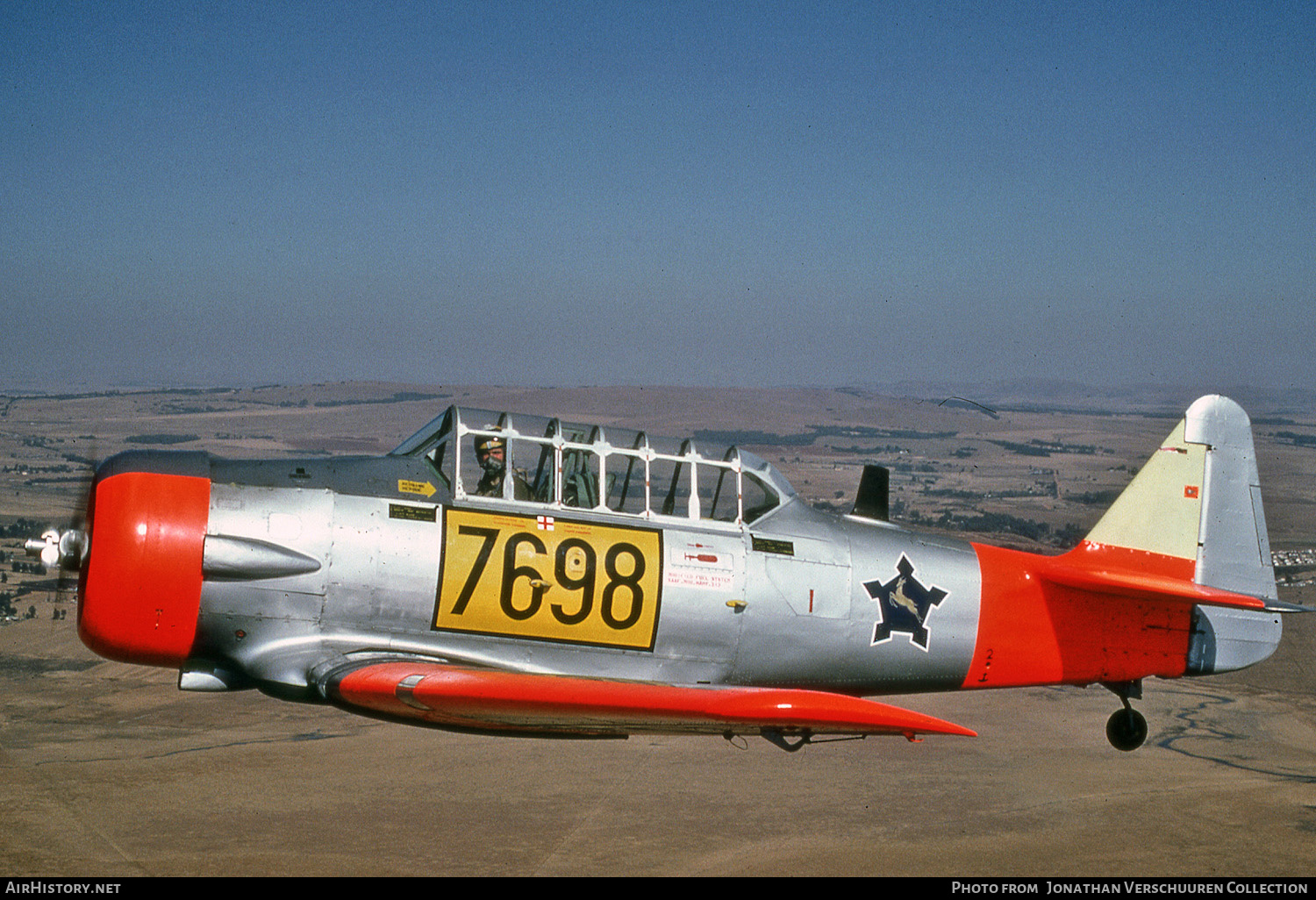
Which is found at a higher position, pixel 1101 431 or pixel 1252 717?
pixel 1101 431

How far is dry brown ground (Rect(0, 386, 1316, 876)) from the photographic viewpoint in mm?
15055

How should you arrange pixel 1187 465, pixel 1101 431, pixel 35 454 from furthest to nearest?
pixel 1101 431 < pixel 35 454 < pixel 1187 465

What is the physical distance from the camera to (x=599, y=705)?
7523mm

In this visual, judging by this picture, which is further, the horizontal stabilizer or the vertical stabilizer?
the vertical stabilizer

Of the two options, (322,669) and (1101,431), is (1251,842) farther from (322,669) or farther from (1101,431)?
(1101,431)

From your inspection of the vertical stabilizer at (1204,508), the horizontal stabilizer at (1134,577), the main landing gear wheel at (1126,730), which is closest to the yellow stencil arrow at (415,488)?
the horizontal stabilizer at (1134,577)

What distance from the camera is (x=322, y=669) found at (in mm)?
8961

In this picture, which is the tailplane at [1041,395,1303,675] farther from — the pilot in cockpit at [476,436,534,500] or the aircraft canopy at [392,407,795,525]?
the pilot in cockpit at [476,436,534,500]

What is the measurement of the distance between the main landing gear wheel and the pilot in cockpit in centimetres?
663

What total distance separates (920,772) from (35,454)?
53480 mm

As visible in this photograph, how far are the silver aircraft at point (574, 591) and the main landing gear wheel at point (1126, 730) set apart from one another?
0.37 feet

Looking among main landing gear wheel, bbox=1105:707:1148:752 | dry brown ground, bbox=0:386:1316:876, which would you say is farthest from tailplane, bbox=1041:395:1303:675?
dry brown ground, bbox=0:386:1316:876

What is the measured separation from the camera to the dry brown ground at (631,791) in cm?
1505
